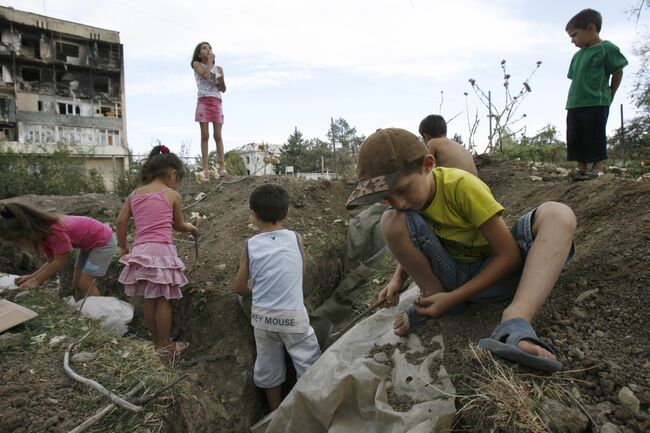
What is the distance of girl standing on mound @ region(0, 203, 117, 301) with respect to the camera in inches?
125

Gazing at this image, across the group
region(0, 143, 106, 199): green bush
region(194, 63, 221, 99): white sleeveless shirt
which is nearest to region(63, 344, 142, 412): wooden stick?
region(194, 63, 221, 99): white sleeveless shirt

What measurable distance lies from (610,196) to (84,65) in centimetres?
3231

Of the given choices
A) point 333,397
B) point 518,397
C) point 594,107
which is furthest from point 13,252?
point 594,107

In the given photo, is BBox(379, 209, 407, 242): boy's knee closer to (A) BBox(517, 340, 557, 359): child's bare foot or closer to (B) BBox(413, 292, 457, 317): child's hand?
(B) BBox(413, 292, 457, 317): child's hand

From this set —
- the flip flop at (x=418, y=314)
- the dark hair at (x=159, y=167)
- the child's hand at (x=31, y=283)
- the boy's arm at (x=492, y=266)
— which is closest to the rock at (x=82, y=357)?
the child's hand at (x=31, y=283)

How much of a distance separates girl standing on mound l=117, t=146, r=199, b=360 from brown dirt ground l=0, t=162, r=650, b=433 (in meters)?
0.34

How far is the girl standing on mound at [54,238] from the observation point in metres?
3.18

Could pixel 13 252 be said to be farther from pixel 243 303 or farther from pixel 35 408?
pixel 35 408

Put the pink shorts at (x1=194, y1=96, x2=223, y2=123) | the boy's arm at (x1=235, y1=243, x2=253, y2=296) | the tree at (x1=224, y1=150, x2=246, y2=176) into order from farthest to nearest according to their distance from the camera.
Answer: the tree at (x1=224, y1=150, x2=246, y2=176) < the pink shorts at (x1=194, y1=96, x2=223, y2=123) < the boy's arm at (x1=235, y1=243, x2=253, y2=296)

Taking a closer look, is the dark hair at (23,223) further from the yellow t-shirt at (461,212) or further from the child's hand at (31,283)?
the yellow t-shirt at (461,212)

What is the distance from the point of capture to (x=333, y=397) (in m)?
1.77

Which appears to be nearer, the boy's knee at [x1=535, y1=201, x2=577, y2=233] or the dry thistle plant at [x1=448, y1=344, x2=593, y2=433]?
the dry thistle plant at [x1=448, y1=344, x2=593, y2=433]

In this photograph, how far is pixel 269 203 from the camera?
272cm

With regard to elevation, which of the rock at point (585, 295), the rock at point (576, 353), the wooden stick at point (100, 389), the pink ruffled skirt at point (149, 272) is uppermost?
the rock at point (585, 295)
